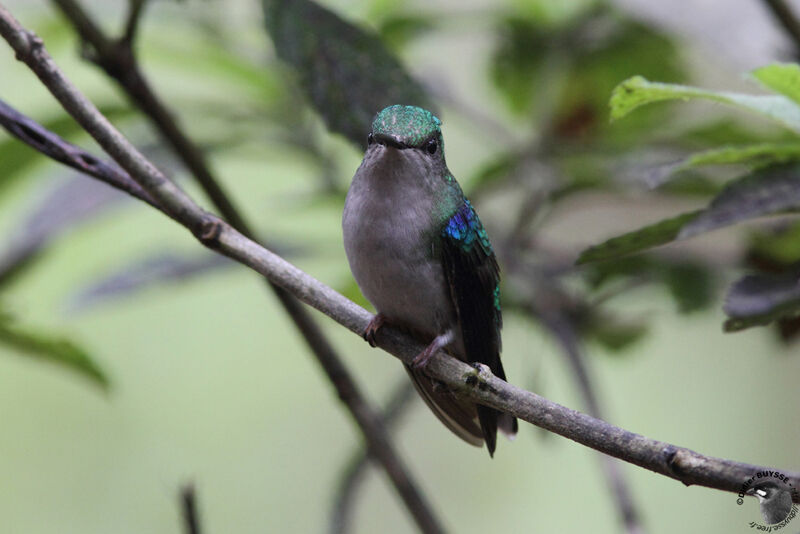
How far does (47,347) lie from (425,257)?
2.70 feet

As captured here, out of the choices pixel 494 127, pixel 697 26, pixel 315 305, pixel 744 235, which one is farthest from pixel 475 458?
pixel 315 305

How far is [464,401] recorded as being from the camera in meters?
1.35

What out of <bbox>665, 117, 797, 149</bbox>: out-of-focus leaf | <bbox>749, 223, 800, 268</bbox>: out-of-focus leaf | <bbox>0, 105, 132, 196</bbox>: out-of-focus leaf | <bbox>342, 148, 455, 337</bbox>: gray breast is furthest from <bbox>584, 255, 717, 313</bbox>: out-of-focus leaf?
<bbox>0, 105, 132, 196</bbox>: out-of-focus leaf

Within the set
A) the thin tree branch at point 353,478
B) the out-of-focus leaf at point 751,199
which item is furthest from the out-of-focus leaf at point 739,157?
the thin tree branch at point 353,478

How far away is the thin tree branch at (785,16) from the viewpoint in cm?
167

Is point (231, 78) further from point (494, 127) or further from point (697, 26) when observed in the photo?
point (697, 26)

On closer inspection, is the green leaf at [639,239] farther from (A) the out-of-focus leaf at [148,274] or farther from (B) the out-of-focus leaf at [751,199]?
(A) the out-of-focus leaf at [148,274]

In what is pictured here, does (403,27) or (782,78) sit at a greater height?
(403,27)

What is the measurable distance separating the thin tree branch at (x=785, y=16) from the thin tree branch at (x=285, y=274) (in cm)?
101

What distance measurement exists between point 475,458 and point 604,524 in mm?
721

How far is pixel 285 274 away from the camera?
42.4 inches

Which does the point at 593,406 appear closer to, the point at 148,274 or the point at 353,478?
the point at 353,478

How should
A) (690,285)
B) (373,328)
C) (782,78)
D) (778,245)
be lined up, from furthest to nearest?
(690,285)
(778,245)
(782,78)
(373,328)

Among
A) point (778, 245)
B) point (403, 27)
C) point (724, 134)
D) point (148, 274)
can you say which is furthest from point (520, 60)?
point (148, 274)
